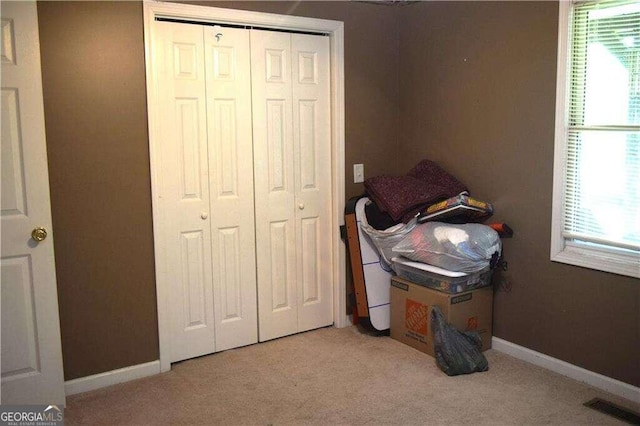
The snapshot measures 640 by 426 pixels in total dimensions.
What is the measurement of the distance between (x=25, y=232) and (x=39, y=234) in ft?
0.19

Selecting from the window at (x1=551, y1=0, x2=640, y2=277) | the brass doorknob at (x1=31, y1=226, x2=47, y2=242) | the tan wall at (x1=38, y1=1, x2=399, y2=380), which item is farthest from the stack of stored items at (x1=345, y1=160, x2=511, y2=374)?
the brass doorknob at (x1=31, y1=226, x2=47, y2=242)

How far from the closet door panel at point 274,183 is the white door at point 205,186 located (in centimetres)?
7

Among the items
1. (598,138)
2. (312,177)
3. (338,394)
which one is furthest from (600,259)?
(312,177)

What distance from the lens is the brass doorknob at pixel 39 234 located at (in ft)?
9.12

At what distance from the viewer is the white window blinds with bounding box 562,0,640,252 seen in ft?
9.66

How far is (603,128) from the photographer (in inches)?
120

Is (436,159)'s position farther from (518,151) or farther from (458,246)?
(458,246)

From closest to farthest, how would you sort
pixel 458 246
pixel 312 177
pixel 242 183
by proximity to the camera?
pixel 458 246, pixel 242 183, pixel 312 177

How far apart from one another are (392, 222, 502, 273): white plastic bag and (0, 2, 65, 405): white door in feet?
6.59

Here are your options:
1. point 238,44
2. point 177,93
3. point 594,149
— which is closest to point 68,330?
point 177,93

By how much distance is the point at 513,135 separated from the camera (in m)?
3.47

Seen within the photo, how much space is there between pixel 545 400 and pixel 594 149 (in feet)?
4.27

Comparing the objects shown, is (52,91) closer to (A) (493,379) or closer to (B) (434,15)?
(B) (434,15)

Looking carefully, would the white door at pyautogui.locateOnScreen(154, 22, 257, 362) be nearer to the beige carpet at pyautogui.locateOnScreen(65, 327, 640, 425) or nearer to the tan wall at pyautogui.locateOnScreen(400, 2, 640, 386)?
the beige carpet at pyautogui.locateOnScreen(65, 327, 640, 425)
